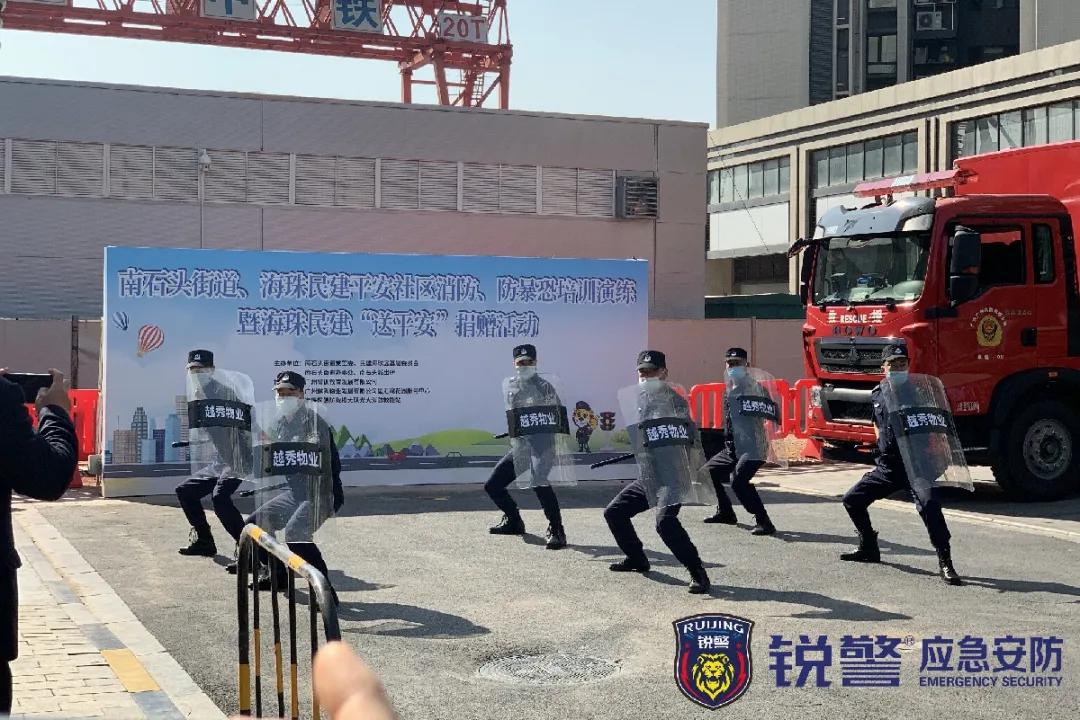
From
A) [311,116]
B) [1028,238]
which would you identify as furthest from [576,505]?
[311,116]

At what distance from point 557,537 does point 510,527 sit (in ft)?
3.37

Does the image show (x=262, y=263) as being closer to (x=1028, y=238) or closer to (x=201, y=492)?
(x=201, y=492)

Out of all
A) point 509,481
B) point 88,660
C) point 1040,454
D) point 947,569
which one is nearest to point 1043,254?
point 1040,454

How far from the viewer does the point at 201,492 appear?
477 inches

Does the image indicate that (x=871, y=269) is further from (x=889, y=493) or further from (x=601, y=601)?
(x=601, y=601)

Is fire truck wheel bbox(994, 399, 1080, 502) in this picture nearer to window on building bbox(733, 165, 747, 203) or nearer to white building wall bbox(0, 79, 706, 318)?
white building wall bbox(0, 79, 706, 318)

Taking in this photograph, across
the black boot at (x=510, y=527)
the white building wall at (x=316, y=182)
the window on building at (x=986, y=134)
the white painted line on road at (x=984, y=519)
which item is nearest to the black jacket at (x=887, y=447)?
the white painted line on road at (x=984, y=519)

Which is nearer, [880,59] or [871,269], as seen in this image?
[871,269]

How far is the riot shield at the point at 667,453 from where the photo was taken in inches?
414

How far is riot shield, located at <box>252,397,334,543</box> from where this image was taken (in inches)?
396

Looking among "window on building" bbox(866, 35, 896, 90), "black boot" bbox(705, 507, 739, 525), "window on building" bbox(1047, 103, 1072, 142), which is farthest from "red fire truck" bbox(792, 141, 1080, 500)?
"window on building" bbox(866, 35, 896, 90)

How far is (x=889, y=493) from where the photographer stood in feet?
37.4

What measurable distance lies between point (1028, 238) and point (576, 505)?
6208 mm

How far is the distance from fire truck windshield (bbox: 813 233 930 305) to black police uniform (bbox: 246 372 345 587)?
7.85m
